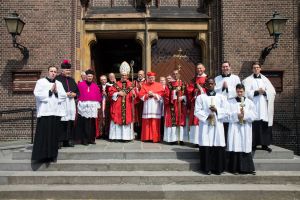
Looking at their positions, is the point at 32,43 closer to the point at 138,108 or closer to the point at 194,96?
the point at 138,108

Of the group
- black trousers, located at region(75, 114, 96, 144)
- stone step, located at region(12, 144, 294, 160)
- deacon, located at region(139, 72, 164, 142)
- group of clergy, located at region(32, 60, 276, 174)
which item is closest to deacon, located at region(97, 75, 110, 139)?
group of clergy, located at region(32, 60, 276, 174)

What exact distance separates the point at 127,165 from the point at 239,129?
8.11 feet

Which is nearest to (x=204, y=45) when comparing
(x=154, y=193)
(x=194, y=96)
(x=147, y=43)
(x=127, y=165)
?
(x=147, y=43)

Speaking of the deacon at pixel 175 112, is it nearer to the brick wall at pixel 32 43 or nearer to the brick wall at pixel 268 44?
the brick wall at pixel 268 44

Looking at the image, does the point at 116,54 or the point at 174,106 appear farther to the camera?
the point at 116,54

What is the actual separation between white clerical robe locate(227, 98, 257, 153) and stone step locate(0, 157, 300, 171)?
0.66m

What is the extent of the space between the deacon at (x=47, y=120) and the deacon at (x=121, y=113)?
2095 mm

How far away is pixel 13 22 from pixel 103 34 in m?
3.22

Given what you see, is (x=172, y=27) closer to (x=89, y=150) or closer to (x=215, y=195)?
(x=89, y=150)

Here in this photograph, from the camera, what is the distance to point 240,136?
6828 mm

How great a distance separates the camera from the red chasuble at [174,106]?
870cm

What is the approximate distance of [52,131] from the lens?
7129mm

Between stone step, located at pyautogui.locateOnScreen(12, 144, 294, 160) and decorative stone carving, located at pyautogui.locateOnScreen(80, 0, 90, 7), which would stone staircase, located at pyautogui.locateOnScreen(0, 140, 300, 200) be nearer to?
stone step, located at pyautogui.locateOnScreen(12, 144, 294, 160)

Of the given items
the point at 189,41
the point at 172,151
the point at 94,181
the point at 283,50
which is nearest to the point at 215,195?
the point at 172,151
